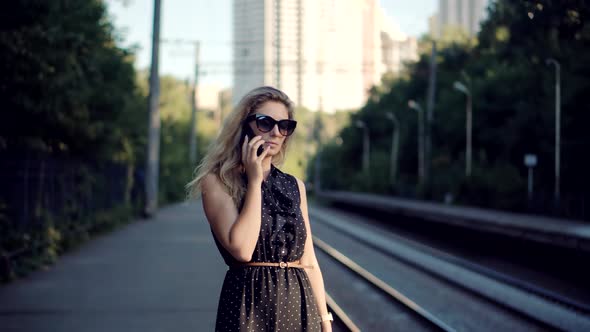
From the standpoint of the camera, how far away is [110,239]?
61.2ft

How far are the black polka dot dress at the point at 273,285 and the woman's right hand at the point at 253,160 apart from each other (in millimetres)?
194

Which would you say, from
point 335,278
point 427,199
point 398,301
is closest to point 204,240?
point 335,278

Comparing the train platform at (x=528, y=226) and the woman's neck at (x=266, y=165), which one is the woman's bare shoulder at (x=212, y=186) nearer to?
the woman's neck at (x=266, y=165)

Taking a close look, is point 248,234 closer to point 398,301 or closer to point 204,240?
point 398,301

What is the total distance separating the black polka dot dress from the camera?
2.88m

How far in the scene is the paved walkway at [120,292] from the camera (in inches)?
312

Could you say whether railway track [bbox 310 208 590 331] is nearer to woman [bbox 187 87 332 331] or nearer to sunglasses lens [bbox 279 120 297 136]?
woman [bbox 187 87 332 331]

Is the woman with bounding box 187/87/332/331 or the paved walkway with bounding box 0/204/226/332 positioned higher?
the woman with bounding box 187/87/332/331

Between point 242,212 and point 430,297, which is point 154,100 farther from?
point 242,212

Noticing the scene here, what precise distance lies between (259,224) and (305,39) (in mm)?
30212

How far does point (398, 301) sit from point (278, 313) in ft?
25.7

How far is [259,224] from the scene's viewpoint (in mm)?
2768

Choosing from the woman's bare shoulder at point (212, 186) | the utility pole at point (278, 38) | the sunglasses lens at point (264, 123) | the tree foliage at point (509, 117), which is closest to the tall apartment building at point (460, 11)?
the tree foliage at point (509, 117)

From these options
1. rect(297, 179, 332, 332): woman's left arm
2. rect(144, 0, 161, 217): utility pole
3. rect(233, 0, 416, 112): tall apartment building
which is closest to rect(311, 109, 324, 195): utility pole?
rect(233, 0, 416, 112): tall apartment building
